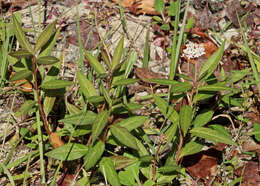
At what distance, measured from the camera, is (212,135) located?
160 cm

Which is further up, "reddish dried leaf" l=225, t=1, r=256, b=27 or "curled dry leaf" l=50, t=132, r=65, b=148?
"reddish dried leaf" l=225, t=1, r=256, b=27

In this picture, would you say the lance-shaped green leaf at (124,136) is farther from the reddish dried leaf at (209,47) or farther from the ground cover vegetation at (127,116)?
the reddish dried leaf at (209,47)

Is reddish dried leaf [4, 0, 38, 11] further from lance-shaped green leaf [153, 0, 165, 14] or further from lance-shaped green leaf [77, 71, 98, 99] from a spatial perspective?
lance-shaped green leaf [77, 71, 98, 99]

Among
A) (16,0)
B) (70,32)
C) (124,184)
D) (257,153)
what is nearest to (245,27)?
(257,153)

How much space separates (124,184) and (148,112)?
0.65 meters

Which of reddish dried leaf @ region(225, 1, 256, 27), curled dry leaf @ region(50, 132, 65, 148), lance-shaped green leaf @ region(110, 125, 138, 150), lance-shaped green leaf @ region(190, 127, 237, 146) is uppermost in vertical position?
reddish dried leaf @ region(225, 1, 256, 27)

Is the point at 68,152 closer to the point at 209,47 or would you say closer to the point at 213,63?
the point at 213,63

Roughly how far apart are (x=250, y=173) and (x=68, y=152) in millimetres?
1096

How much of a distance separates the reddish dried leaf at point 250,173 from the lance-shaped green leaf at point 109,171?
2.59ft

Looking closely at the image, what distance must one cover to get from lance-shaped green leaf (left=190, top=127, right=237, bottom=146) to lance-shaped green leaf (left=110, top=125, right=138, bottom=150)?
35 cm

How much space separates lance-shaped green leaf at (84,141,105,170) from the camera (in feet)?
5.25

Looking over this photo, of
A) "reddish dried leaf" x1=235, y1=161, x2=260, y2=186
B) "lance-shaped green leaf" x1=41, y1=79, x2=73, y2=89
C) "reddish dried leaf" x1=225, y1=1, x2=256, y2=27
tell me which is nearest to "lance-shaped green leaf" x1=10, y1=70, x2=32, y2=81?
"lance-shaped green leaf" x1=41, y1=79, x2=73, y2=89

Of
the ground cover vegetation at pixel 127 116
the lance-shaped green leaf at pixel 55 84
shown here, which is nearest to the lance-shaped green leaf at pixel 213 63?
the ground cover vegetation at pixel 127 116

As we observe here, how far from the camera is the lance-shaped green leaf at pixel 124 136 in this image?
1500 millimetres
